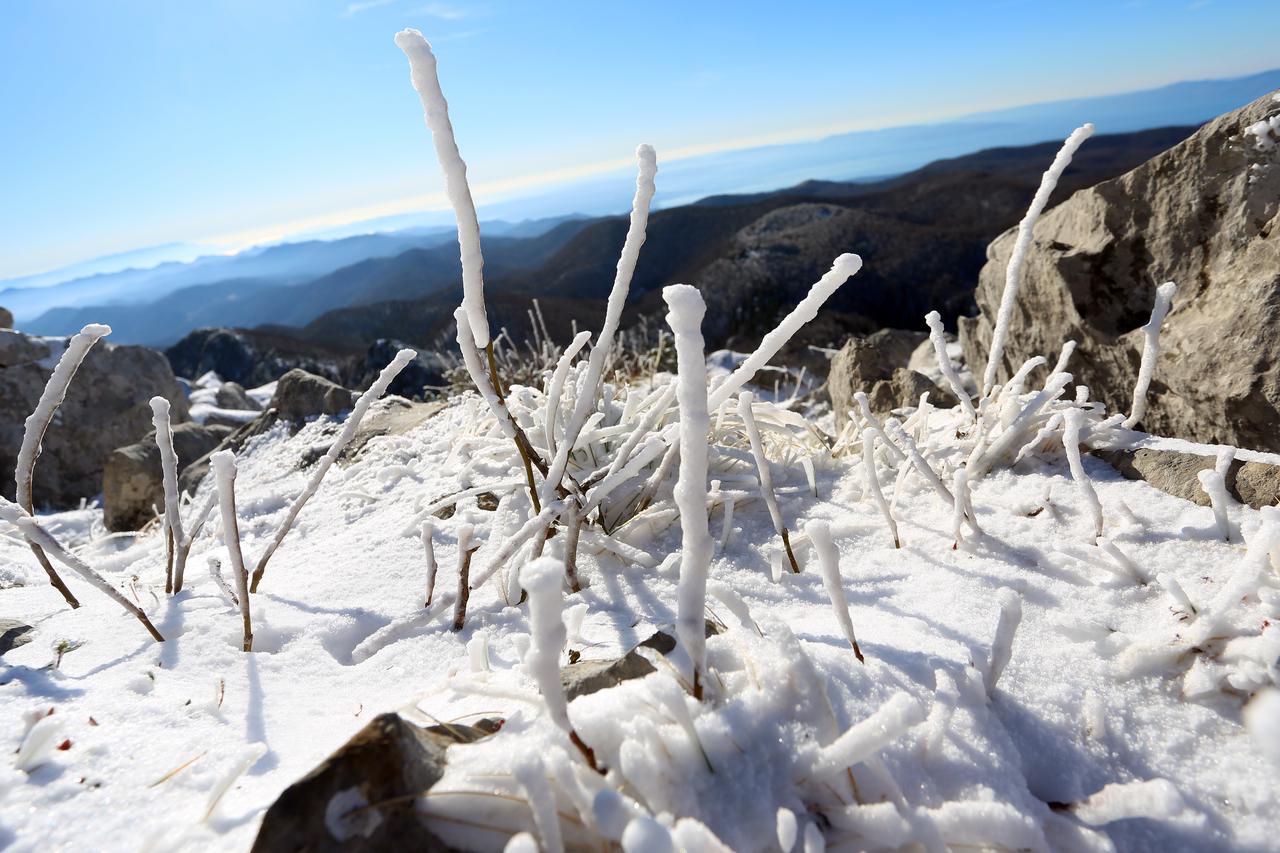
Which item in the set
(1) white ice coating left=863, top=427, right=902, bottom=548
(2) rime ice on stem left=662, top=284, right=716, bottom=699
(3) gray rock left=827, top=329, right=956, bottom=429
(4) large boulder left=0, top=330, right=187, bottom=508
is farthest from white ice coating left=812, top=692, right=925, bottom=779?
(4) large boulder left=0, top=330, right=187, bottom=508

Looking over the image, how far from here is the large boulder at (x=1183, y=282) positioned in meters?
1.33

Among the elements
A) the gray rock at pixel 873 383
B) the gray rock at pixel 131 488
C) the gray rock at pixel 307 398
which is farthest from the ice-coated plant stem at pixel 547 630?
the gray rock at pixel 131 488

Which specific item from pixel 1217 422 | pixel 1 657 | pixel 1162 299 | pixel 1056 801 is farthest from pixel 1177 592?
pixel 1 657

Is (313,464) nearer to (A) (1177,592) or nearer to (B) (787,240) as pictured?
(A) (1177,592)

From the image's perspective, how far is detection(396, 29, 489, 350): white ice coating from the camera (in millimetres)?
708

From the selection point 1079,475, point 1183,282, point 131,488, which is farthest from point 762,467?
point 131,488

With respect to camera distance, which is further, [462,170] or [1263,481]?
[1263,481]

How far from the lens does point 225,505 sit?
104 centimetres

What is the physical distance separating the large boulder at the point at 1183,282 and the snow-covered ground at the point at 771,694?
34 centimetres

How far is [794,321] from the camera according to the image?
0.82m

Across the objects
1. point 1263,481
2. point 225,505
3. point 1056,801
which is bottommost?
point 1056,801

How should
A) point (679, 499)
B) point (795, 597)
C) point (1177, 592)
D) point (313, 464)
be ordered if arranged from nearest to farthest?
point (679, 499), point (1177, 592), point (795, 597), point (313, 464)

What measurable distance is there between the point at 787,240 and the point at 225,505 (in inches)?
952

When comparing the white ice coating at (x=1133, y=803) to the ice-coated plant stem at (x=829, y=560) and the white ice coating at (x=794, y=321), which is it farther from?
the white ice coating at (x=794, y=321)
